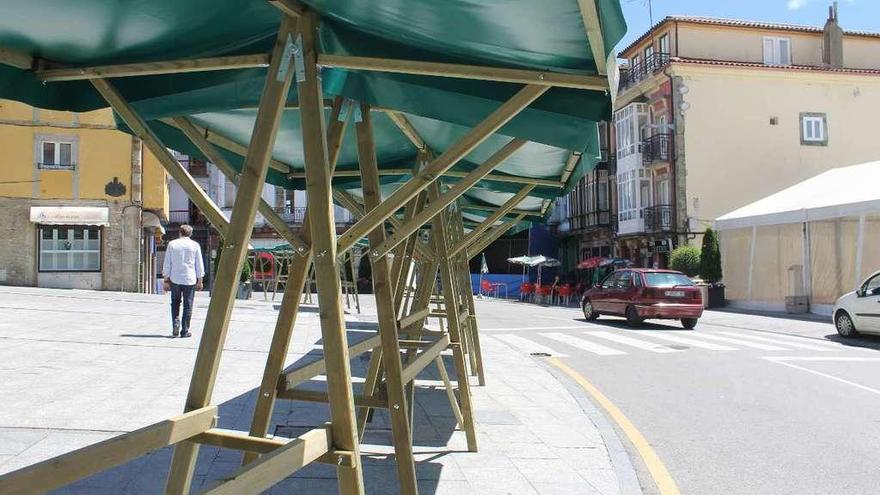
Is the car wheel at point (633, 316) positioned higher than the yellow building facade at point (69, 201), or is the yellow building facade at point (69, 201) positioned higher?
the yellow building facade at point (69, 201)

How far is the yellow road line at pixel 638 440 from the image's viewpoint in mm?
5070

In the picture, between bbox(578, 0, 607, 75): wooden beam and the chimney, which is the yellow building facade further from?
the chimney

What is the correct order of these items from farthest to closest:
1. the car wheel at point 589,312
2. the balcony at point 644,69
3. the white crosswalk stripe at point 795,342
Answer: the balcony at point 644,69 < the car wheel at point 589,312 < the white crosswalk stripe at point 795,342

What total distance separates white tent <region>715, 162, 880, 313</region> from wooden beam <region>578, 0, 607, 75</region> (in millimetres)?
19046

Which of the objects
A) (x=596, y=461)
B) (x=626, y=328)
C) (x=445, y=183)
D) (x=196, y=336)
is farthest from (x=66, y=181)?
(x=596, y=461)

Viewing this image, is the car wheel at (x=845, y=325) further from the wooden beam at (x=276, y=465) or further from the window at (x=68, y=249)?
the window at (x=68, y=249)

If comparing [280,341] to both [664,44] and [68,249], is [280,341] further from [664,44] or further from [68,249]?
[664,44]

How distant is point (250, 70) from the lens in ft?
10.7

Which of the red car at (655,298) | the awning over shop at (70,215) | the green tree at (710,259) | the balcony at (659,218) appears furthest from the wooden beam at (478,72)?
the balcony at (659,218)

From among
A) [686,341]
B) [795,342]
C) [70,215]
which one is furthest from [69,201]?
[795,342]

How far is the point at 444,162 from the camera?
3281 mm

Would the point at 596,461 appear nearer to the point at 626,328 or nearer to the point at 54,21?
the point at 54,21

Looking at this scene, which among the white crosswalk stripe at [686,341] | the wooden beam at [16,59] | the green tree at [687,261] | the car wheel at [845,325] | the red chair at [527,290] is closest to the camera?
the wooden beam at [16,59]

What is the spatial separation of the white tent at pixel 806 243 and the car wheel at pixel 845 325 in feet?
15.7
